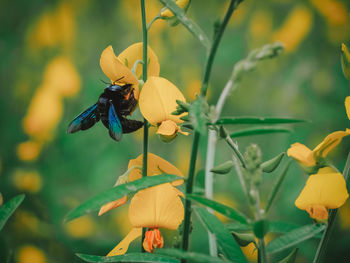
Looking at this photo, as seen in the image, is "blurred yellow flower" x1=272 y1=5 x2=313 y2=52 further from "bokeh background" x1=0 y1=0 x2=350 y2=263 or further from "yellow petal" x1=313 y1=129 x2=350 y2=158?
"yellow petal" x1=313 y1=129 x2=350 y2=158

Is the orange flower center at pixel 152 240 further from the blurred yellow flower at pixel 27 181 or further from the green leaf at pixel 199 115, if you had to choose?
the blurred yellow flower at pixel 27 181

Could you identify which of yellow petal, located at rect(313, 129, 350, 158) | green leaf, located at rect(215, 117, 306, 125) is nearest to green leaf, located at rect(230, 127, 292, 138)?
green leaf, located at rect(215, 117, 306, 125)

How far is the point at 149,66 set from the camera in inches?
25.5

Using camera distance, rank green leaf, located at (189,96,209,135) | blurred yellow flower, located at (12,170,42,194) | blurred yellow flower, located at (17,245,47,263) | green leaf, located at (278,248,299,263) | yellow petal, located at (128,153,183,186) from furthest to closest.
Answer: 1. blurred yellow flower, located at (12,170,42,194)
2. blurred yellow flower, located at (17,245,47,263)
3. yellow petal, located at (128,153,183,186)
4. green leaf, located at (278,248,299,263)
5. green leaf, located at (189,96,209,135)

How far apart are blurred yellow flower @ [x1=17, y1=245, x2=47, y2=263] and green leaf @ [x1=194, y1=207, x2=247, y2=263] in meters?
1.25

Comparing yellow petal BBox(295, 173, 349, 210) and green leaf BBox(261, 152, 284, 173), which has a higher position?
green leaf BBox(261, 152, 284, 173)

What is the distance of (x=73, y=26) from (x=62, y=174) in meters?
0.96

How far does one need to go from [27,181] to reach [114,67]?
1.25 m

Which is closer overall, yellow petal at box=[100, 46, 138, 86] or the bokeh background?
yellow petal at box=[100, 46, 138, 86]

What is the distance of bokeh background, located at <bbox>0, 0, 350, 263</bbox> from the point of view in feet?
5.15

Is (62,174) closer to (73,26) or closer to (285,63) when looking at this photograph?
(73,26)

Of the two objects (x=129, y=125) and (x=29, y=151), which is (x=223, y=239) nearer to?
(x=129, y=125)

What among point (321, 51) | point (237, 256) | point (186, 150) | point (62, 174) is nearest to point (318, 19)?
point (321, 51)

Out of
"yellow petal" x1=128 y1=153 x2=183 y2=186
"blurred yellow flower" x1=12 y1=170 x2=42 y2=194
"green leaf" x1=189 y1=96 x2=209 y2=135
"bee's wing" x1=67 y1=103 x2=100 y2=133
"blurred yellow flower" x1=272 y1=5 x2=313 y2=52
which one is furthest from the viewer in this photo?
"blurred yellow flower" x1=272 y1=5 x2=313 y2=52
